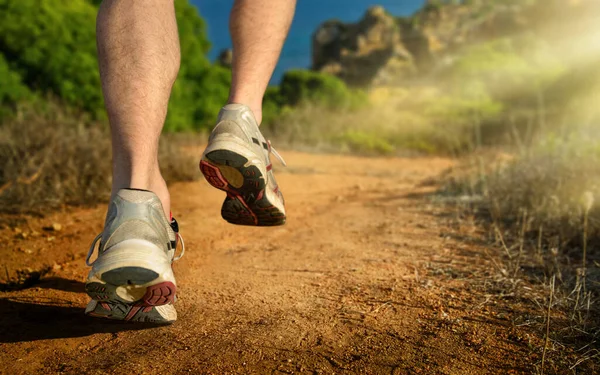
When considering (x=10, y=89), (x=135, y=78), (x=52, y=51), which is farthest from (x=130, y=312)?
(x=52, y=51)

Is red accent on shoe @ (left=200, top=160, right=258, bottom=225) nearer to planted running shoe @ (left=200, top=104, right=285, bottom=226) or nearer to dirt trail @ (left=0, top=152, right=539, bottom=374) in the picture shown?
planted running shoe @ (left=200, top=104, right=285, bottom=226)

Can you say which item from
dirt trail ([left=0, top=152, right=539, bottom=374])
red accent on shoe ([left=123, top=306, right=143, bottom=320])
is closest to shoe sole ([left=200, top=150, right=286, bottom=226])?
dirt trail ([left=0, top=152, right=539, bottom=374])

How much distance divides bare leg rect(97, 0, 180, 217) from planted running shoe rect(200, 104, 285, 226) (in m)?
0.17

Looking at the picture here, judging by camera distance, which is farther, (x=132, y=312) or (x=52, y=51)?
(x=52, y=51)

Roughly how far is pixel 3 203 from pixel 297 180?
2370 mm

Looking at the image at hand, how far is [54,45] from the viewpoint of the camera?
5.22 m

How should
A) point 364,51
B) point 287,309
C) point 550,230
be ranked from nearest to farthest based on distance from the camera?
point 287,309
point 550,230
point 364,51

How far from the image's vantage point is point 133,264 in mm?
1181

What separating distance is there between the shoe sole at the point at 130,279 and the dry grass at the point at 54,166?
2241mm

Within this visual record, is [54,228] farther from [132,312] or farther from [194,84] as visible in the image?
[194,84]

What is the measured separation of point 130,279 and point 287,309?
56 cm

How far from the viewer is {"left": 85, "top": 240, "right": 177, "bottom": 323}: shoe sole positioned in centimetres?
119

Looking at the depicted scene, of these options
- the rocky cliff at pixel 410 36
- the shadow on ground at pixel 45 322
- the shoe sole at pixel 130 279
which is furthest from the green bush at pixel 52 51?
the rocky cliff at pixel 410 36

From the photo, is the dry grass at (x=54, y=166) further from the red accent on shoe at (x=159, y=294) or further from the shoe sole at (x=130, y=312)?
the red accent on shoe at (x=159, y=294)
